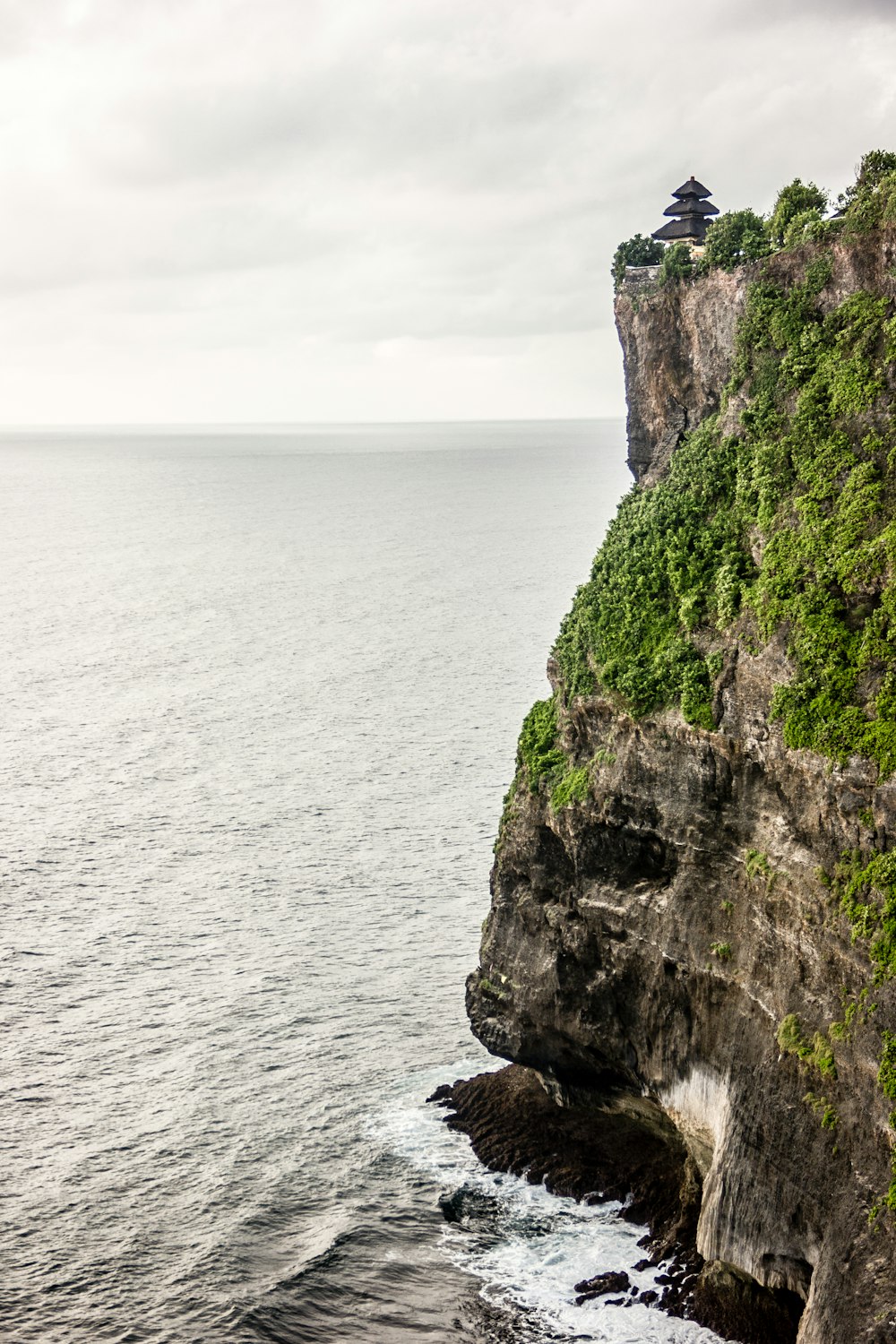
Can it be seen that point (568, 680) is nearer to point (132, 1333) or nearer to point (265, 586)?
point (132, 1333)

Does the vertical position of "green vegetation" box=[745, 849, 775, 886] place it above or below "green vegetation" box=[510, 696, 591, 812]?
below

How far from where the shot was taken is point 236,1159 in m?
46.4

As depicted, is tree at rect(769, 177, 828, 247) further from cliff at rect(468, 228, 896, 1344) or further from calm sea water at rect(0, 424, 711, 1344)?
calm sea water at rect(0, 424, 711, 1344)

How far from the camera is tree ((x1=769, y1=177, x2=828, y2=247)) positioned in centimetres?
3959

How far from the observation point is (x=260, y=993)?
56906 mm

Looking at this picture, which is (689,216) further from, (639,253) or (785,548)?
(785,548)

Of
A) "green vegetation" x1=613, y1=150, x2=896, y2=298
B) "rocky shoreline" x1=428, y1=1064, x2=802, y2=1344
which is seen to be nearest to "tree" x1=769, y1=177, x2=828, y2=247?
"green vegetation" x1=613, y1=150, x2=896, y2=298

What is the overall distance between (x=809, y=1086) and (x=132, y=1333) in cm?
2072

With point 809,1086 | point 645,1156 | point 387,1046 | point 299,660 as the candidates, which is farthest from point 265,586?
point 809,1086

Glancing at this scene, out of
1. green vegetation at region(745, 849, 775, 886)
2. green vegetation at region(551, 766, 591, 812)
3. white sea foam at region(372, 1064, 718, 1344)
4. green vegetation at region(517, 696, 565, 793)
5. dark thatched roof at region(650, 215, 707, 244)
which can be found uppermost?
dark thatched roof at region(650, 215, 707, 244)

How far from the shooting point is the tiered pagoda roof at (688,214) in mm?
47938

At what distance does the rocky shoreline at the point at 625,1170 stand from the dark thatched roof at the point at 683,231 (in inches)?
1188

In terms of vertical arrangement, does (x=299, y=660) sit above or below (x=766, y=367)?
below

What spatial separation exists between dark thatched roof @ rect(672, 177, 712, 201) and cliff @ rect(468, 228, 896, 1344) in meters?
4.83
